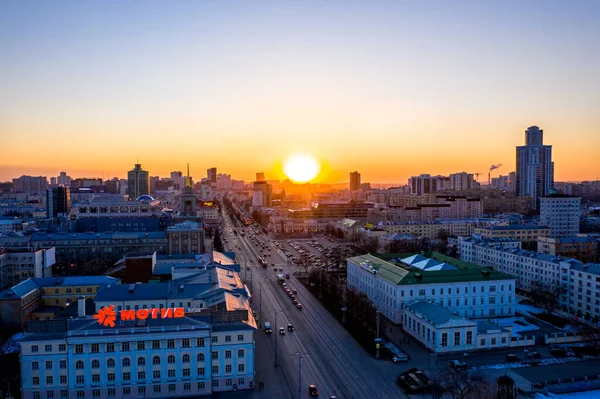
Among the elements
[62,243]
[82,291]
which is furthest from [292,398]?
[62,243]

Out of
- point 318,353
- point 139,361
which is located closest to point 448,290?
point 318,353

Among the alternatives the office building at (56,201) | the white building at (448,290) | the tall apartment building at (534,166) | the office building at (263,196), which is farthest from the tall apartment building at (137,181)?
the white building at (448,290)

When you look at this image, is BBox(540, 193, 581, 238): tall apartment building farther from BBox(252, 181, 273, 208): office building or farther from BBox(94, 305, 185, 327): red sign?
BBox(252, 181, 273, 208): office building

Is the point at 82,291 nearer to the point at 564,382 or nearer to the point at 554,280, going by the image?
the point at 564,382

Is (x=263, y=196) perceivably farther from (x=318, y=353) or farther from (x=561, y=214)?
(x=318, y=353)

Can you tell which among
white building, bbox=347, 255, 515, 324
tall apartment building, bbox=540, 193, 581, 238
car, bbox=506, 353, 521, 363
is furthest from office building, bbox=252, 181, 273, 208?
car, bbox=506, 353, 521, 363

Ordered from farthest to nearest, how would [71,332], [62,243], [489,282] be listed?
[62,243] < [489,282] < [71,332]
